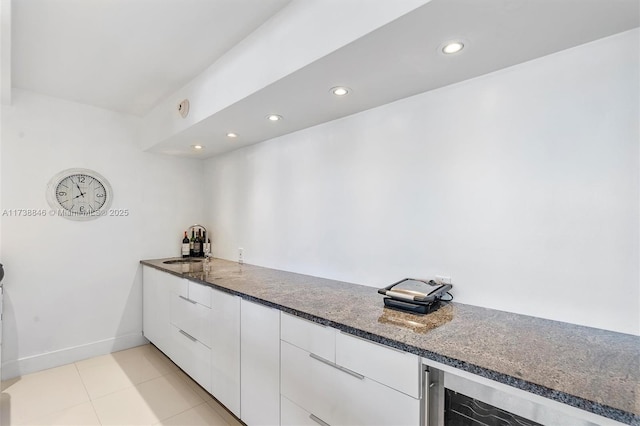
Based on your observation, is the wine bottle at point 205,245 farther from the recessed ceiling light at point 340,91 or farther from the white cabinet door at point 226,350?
the recessed ceiling light at point 340,91

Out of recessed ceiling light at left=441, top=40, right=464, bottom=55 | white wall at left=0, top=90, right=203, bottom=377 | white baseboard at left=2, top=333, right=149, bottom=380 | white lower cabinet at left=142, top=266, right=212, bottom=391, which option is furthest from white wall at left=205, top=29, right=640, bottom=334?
white baseboard at left=2, top=333, right=149, bottom=380

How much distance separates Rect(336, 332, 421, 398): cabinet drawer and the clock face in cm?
280

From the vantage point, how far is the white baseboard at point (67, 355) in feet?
7.98

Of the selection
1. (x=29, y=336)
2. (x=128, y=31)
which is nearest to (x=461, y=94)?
(x=128, y=31)

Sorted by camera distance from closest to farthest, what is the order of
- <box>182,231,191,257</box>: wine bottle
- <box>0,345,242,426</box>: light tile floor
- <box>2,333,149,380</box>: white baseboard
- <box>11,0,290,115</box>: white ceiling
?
<box>11,0,290,115</box>: white ceiling < <box>0,345,242,426</box>: light tile floor < <box>2,333,149,380</box>: white baseboard < <box>182,231,191,257</box>: wine bottle

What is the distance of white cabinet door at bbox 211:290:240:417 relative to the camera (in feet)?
5.96

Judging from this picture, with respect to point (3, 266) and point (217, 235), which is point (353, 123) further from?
point (3, 266)

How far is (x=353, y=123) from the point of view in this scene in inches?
80.9

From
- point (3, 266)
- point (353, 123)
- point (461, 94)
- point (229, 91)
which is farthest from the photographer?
point (3, 266)

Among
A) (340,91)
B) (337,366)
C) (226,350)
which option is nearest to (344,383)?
(337,366)

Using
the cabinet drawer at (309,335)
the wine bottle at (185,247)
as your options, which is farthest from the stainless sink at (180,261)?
the cabinet drawer at (309,335)

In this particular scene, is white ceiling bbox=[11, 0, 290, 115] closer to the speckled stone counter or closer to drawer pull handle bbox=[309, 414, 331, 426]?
the speckled stone counter

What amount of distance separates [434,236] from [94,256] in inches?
120

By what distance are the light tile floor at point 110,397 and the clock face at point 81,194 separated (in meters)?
1.42
